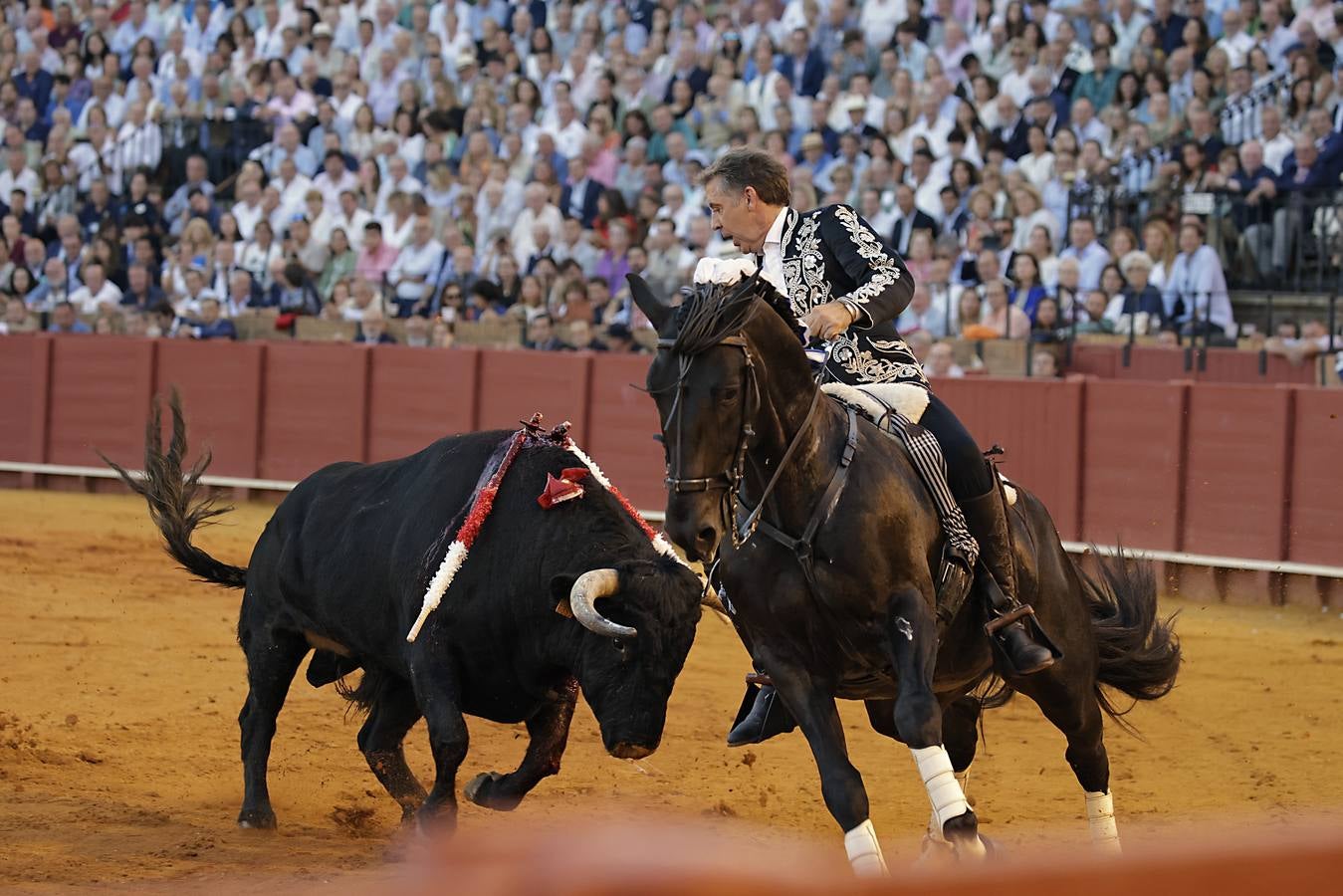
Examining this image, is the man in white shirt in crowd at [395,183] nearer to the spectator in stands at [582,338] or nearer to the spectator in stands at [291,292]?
the spectator in stands at [291,292]

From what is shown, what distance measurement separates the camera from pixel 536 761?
16.0 feet

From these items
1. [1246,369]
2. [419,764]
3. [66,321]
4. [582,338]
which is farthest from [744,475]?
[66,321]

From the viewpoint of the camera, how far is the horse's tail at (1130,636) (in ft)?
17.1

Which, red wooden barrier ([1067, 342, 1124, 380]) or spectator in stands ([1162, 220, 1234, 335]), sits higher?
spectator in stands ([1162, 220, 1234, 335])

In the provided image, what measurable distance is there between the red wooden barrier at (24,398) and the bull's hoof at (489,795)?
11.0 metres

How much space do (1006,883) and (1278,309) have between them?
11.1 metres

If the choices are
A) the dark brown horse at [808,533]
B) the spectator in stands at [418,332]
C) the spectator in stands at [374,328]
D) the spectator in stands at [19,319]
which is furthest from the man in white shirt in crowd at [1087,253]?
the spectator in stands at [19,319]

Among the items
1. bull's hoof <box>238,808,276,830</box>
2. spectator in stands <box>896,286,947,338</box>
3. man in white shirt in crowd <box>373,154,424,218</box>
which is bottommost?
bull's hoof <box>238,808,276,830</box>

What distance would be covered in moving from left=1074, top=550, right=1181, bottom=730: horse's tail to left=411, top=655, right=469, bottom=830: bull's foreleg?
1.88 meters

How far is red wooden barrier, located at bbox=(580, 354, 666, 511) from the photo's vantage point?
12.1 m

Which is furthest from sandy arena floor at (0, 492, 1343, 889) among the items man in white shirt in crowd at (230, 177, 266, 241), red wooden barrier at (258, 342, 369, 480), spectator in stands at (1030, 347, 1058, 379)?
man in white shirt in crowd at (230, 177, 266, 241)

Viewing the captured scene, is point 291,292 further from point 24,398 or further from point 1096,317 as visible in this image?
point 1096,317

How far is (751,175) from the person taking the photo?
175 inches

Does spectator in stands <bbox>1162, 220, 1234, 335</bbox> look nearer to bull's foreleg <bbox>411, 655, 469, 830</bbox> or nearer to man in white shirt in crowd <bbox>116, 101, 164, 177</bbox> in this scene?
bull's foreleg <bbox>411, 655, 469, 830</bbox>
